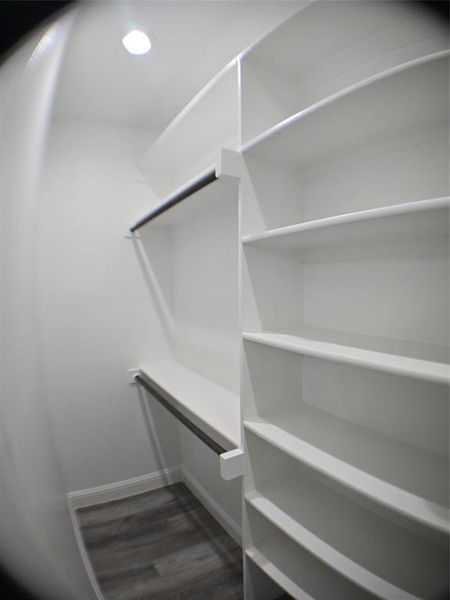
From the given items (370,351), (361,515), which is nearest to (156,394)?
(361,515)

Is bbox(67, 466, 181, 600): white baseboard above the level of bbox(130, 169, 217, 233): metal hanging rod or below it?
below

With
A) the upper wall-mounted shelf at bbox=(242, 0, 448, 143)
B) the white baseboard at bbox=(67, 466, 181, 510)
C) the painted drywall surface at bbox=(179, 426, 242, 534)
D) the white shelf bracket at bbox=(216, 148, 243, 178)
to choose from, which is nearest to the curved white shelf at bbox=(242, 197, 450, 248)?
the white shelf bracket at bbox=(216, 148, 243, 178)

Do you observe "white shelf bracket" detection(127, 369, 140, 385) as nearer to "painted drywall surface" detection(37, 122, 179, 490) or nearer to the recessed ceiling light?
"painted drywall surface" detection(37, 122, 179, 490)

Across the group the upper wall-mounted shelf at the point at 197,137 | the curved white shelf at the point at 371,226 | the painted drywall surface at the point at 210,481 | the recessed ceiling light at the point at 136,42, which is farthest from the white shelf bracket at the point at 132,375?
the recessed ceiling light at the point at 136,42

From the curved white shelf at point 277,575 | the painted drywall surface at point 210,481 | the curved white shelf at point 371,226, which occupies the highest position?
the curved white shelf at point 371,226

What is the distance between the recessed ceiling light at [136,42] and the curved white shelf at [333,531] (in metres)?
1.80

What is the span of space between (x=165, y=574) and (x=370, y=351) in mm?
1545

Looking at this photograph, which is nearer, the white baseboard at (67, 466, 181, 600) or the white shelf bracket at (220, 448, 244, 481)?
the white shelf bracket at (220, 448, 244, 481)

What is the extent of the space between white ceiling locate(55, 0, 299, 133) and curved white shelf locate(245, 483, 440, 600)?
136 centimetres

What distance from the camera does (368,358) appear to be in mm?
694

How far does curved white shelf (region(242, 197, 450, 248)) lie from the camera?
61 cm

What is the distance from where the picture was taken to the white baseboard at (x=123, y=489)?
192cm

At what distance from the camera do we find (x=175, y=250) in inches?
84.7

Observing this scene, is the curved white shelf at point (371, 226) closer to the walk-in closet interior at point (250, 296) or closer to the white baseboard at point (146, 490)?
the walk-in closet interior at point (250, 296)
